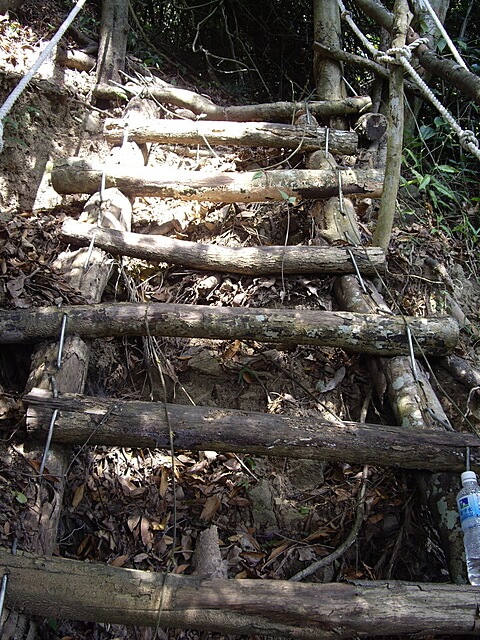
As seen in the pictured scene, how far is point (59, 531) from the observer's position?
6.91 feet

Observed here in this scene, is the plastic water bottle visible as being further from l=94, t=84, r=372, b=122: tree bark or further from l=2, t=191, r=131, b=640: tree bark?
l=94, t=84, r=372, b=122: tree bark

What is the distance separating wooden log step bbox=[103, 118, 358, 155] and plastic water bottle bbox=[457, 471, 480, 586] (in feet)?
9.01

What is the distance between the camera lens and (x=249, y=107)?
4.51m

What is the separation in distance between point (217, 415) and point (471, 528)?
975 millimetres

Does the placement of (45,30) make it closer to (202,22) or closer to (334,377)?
(202,22)

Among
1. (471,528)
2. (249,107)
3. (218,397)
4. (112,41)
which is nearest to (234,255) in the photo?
(218,397)

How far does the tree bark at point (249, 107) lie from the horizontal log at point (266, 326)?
7.82ft

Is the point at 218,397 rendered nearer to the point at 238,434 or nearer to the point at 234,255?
the point at 238,434

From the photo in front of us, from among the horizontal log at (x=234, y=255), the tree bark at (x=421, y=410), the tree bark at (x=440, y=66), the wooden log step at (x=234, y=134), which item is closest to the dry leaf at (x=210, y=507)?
the tree bark at (x=421, y=410)

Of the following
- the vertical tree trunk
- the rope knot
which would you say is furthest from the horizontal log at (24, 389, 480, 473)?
the vertical tree trunk

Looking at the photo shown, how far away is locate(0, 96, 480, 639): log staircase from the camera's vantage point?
167cm

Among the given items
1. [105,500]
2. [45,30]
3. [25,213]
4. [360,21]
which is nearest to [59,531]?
[105,500]

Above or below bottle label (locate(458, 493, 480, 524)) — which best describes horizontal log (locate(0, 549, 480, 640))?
below

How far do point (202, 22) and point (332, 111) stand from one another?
1.79m
